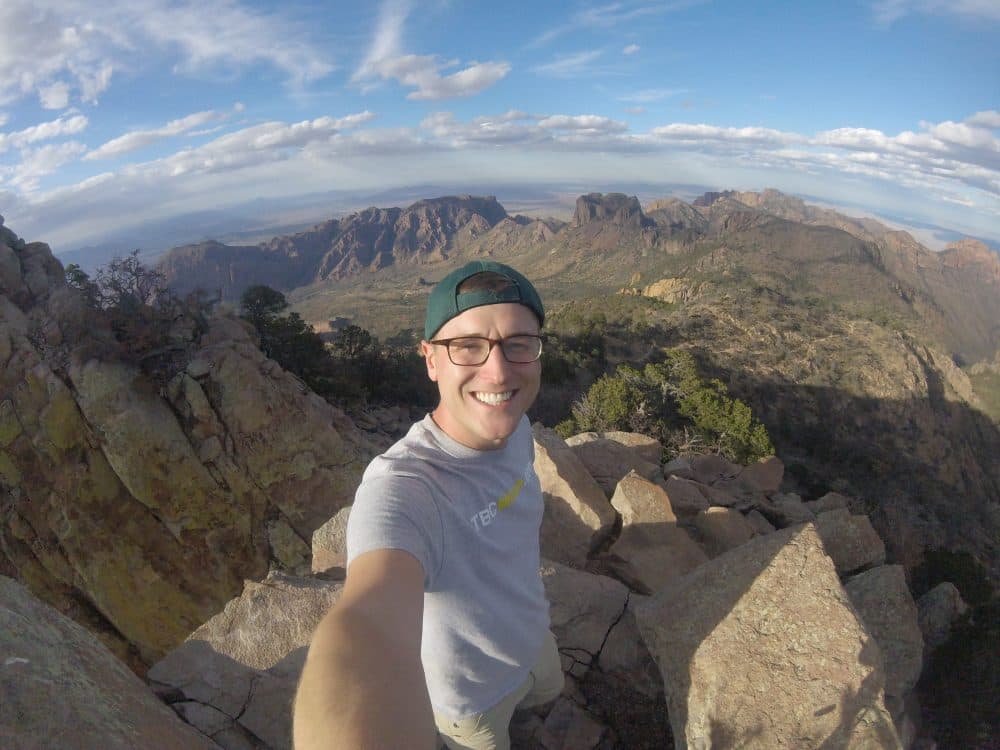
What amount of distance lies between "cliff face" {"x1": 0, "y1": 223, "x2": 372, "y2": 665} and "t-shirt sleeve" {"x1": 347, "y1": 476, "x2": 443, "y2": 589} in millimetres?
10109

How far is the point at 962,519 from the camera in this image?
2102 centimetres

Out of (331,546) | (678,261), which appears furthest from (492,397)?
(678,261)

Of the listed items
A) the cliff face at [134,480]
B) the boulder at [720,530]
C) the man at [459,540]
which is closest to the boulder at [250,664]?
the man at [459,540]

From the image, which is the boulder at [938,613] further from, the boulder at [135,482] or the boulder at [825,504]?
the boulder at [135,482]

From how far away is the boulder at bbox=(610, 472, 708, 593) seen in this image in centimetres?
547

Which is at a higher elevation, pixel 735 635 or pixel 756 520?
pixel 735 635

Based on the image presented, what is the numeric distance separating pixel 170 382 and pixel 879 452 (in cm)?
3022

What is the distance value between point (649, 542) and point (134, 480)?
9.90 m

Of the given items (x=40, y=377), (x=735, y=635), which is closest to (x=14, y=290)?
(x=40, y=377)

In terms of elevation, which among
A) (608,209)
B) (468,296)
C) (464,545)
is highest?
(608,209)

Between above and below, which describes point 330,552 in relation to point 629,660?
above

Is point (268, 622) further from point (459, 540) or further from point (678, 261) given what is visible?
point (678, 261)

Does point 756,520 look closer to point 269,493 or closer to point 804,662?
point 804,662

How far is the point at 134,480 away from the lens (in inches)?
402
